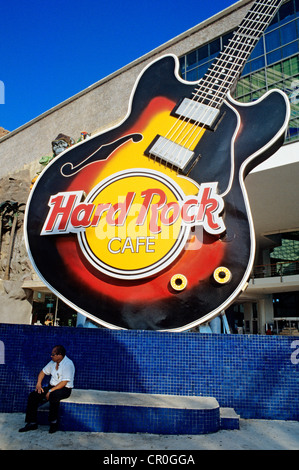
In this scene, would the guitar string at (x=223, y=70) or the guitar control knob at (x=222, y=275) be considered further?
the guitar string at (x=223, y=70)

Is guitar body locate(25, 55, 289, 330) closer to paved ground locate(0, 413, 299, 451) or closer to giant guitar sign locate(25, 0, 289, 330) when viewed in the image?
giant guitar sign locate(25, 0, 289, 330)

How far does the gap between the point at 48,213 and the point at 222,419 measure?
5277 mm

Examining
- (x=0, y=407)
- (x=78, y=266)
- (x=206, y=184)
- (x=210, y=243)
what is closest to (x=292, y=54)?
(x=206, y=184)

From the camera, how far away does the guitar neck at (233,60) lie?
786 centimetres

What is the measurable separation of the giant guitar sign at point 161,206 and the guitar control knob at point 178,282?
0.8 inches

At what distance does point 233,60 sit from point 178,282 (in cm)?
562

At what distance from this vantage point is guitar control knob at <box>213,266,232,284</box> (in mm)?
6160

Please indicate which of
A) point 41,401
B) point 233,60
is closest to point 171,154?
point 233,60

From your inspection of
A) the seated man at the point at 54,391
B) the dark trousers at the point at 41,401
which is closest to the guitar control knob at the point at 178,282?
the seated man at the point at 54,391

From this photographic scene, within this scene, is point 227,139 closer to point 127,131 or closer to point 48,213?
point 127,131

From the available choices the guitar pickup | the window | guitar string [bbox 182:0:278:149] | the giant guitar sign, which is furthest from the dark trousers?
the window

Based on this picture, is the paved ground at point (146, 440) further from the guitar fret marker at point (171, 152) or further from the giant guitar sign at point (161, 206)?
the guitar fret marker at point (171, 152)

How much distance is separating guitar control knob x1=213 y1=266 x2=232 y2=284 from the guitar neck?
3761mm

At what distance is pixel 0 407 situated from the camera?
535cm
